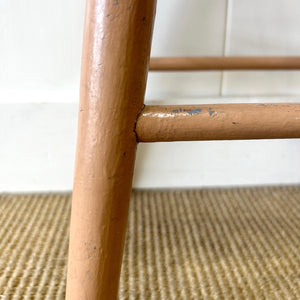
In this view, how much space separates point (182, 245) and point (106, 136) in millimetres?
298

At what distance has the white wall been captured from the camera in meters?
0.65

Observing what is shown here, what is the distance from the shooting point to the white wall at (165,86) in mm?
652

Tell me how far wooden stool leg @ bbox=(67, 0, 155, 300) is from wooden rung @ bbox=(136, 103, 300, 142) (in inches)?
0.5

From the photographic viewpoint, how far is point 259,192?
0.70 m

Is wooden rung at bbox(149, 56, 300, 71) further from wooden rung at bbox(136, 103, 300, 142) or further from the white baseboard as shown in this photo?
wooden rung at bbox(136, 103, 300, 142)

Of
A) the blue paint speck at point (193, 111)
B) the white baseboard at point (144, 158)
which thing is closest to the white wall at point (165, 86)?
the white baseboard at point (144, 158)

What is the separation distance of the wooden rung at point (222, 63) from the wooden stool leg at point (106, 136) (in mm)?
342

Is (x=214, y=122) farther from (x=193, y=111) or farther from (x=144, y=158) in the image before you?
(x=144, y=158)

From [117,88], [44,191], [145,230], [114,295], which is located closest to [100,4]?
[117,88]

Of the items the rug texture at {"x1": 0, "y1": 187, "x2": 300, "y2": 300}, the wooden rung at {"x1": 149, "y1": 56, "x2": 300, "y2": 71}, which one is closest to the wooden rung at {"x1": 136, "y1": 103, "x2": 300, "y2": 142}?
the rug texture at {"x1": 0, "y1": 187, "x2": 300, "y2": 300}

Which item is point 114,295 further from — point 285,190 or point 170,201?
point 285,190

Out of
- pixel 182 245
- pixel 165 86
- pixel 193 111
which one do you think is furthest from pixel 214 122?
pixel 165 86

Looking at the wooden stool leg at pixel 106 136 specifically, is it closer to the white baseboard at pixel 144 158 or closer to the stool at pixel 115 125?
the stool at pixel 115 125

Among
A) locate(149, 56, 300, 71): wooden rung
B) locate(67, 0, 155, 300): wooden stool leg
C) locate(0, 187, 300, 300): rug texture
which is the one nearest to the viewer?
Answer: locate(67, 0, 155, 300): wooden stool leg
